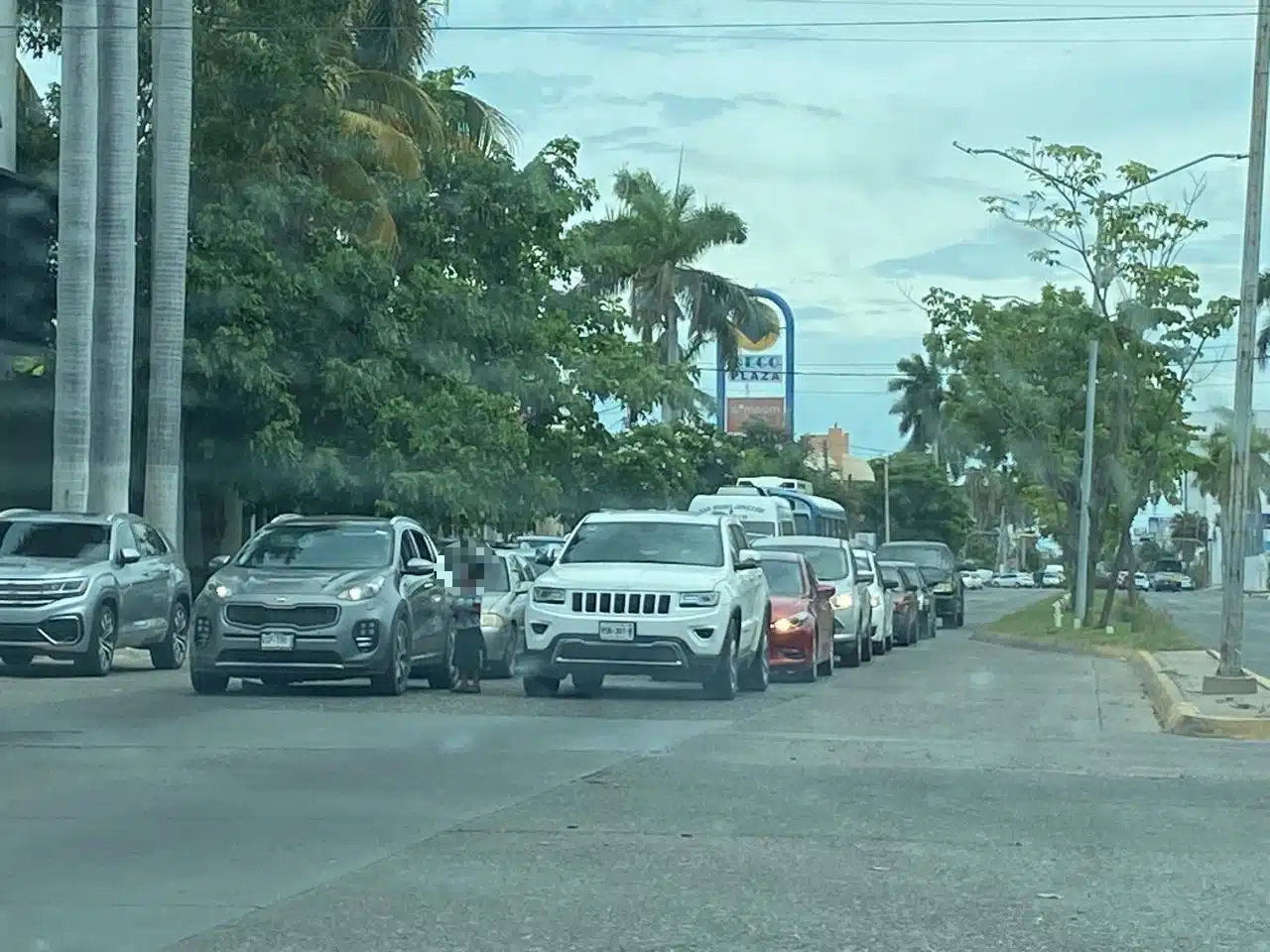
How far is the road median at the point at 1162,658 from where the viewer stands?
18.0m

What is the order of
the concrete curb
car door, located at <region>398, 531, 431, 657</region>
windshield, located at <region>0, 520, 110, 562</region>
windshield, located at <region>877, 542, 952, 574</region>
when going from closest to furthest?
car door, located at <region>398, 531, 431, 657</region> < windshield, located at <region>0, 520, 110, 562</region> < the concrete curb < windshield, located at <region>877, 542, 952, 574</region>

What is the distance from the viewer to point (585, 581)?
19.6m

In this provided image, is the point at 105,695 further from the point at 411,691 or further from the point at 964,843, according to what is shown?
the point at 964,843

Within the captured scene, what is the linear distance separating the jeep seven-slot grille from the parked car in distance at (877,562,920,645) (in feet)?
57.5

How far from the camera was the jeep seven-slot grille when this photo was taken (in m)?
19.5

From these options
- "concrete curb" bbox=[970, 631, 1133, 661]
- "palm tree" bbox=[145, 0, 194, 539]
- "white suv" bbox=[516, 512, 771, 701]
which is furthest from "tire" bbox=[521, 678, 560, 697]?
"concrete curb" bbox=[970, 631, 1133, 661]

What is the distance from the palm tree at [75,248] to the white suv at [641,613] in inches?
367

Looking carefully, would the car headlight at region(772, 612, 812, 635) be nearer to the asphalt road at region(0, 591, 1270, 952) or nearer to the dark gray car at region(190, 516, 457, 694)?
the dark gray car at region(190, 516, 457, 694)

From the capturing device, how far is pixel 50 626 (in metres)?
21.5

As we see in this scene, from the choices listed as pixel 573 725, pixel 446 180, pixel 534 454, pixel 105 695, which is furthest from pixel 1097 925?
pixel 534 454

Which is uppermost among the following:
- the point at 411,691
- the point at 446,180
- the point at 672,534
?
the point at 446,180

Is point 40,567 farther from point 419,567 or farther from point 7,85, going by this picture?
point 7,85

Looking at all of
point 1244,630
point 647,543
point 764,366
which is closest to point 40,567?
point 647,543

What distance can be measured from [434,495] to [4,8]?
9424mm
